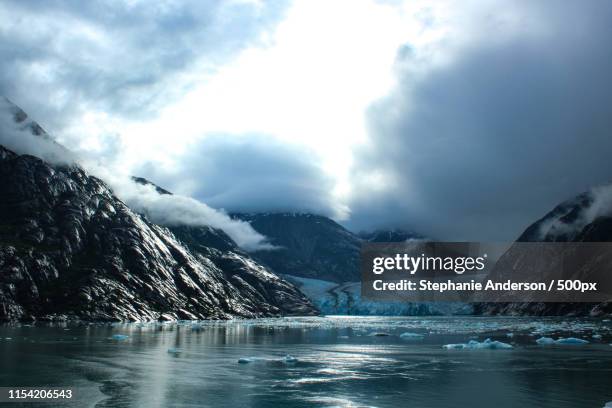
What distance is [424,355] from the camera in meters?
81.1

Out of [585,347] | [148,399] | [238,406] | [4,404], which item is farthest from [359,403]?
[585,347]

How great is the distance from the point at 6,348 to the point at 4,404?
174ft

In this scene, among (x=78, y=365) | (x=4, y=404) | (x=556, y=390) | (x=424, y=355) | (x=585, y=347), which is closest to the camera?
(x=4, y=404)

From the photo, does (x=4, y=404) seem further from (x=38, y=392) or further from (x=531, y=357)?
(x=531, y=357)

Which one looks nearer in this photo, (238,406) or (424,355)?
(238,406)

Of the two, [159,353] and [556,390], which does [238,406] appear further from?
[159,353]

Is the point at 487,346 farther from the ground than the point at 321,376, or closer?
closer

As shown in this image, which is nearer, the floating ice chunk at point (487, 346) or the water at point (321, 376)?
the water at point (321, 376)

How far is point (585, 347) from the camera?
301ft

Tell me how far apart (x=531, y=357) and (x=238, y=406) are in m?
50.5

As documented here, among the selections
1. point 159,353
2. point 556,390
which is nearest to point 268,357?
point 159,353

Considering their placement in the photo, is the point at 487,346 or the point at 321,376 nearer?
the point at 321,376

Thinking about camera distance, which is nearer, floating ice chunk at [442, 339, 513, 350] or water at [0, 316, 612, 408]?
water at [0, 316, 612, 408]

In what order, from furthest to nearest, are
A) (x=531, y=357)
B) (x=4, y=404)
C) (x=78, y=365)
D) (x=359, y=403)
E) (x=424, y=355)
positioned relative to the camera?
(x=424, y=355) → (x=531, y=357) → (x=78, y=365) → (x=359, y=403) → (x=4, y=404)
